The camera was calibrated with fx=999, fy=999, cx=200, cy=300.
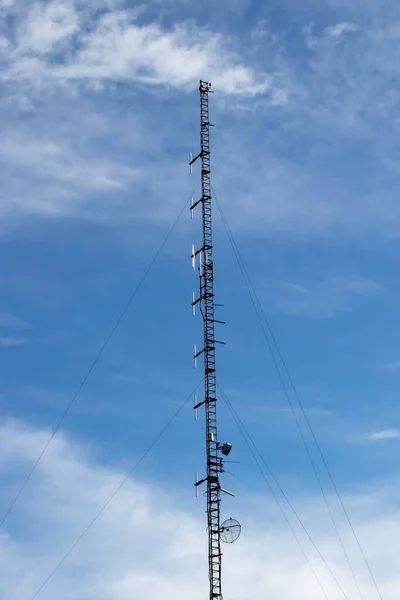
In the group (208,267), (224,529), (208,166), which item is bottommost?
(224,529)

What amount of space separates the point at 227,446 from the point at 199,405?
394 cm

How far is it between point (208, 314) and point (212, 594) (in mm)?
20230

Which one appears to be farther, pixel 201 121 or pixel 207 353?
pixel 201 121

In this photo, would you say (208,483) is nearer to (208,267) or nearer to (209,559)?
(209,559)

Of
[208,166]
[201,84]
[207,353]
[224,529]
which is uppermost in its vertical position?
[201,84]

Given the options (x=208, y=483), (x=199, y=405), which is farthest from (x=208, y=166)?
(x=208, y=483)

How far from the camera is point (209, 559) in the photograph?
228ft

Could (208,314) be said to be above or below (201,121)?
below

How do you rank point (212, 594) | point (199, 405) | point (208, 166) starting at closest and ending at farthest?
point (212, 594) → point (199, 405) → point (208, 166)

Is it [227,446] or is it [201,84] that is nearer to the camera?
[227,446]

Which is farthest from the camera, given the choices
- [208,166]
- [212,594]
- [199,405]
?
[208,166]

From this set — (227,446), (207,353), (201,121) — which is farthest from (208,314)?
(201,121)

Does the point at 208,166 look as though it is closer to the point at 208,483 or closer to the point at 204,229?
the point at 204,229

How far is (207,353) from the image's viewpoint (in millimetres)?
74062
